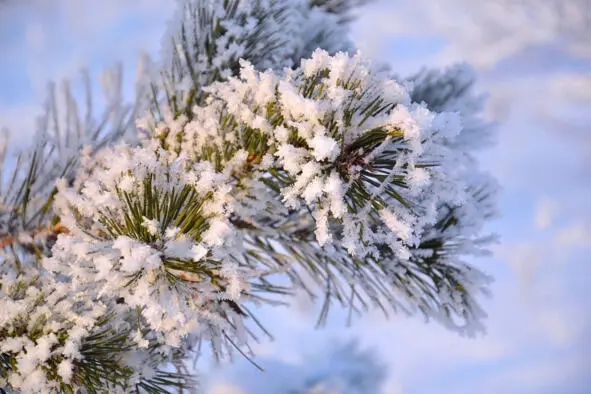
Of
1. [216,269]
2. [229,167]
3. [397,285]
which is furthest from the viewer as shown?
[397,285]

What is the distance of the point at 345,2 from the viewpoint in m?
2.34

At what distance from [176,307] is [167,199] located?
204mm

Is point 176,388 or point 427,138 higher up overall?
point 427,138

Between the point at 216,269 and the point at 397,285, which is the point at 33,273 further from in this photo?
the point at 397,285

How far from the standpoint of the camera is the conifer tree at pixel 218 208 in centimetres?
85

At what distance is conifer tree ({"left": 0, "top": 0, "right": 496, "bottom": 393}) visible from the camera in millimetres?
851

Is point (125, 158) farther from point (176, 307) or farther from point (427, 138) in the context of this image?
point (427, 138)

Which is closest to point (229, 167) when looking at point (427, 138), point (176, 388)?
point (427, 138)

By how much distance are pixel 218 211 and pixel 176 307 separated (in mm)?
188

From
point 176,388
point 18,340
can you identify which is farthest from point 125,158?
point 176,388

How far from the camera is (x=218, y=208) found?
2.83 feet

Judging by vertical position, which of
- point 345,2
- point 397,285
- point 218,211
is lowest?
point 218,211

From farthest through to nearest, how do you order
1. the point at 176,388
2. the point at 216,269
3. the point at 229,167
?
the point at 176,388 < the point at 229,167 < the point at 216,269

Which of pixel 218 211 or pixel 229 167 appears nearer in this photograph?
pixel 218 211
